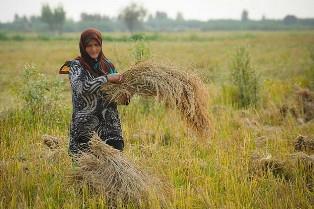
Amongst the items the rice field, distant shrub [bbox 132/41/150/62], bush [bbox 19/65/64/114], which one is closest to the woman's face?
the rice field

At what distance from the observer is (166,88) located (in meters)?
4.56

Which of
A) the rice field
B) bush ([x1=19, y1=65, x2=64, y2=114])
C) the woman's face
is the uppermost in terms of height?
the woman's face

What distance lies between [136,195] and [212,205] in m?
0.77

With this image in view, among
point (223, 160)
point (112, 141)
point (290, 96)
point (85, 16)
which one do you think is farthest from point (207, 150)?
point (85, 16)

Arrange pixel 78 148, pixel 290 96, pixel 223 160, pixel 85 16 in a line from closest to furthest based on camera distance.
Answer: pixel 78 148 → pixel 223 160 → pixel 290 96 → pixel 85 16

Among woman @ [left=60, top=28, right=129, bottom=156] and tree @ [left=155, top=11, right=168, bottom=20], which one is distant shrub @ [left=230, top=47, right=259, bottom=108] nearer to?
woman @ [left=60, top=28, right=129, bottom=156]

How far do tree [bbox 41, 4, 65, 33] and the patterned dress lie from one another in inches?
4083

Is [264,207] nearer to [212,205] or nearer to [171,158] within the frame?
[212,205]

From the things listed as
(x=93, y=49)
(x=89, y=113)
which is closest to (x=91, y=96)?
(x=89, y=113)

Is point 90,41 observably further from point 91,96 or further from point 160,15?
point 160,15

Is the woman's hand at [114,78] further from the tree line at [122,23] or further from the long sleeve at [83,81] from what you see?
the tree line at [122,23]

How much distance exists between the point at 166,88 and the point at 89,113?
34.9 inches

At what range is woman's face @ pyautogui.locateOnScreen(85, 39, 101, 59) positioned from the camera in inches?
181

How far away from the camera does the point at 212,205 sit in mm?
4309
